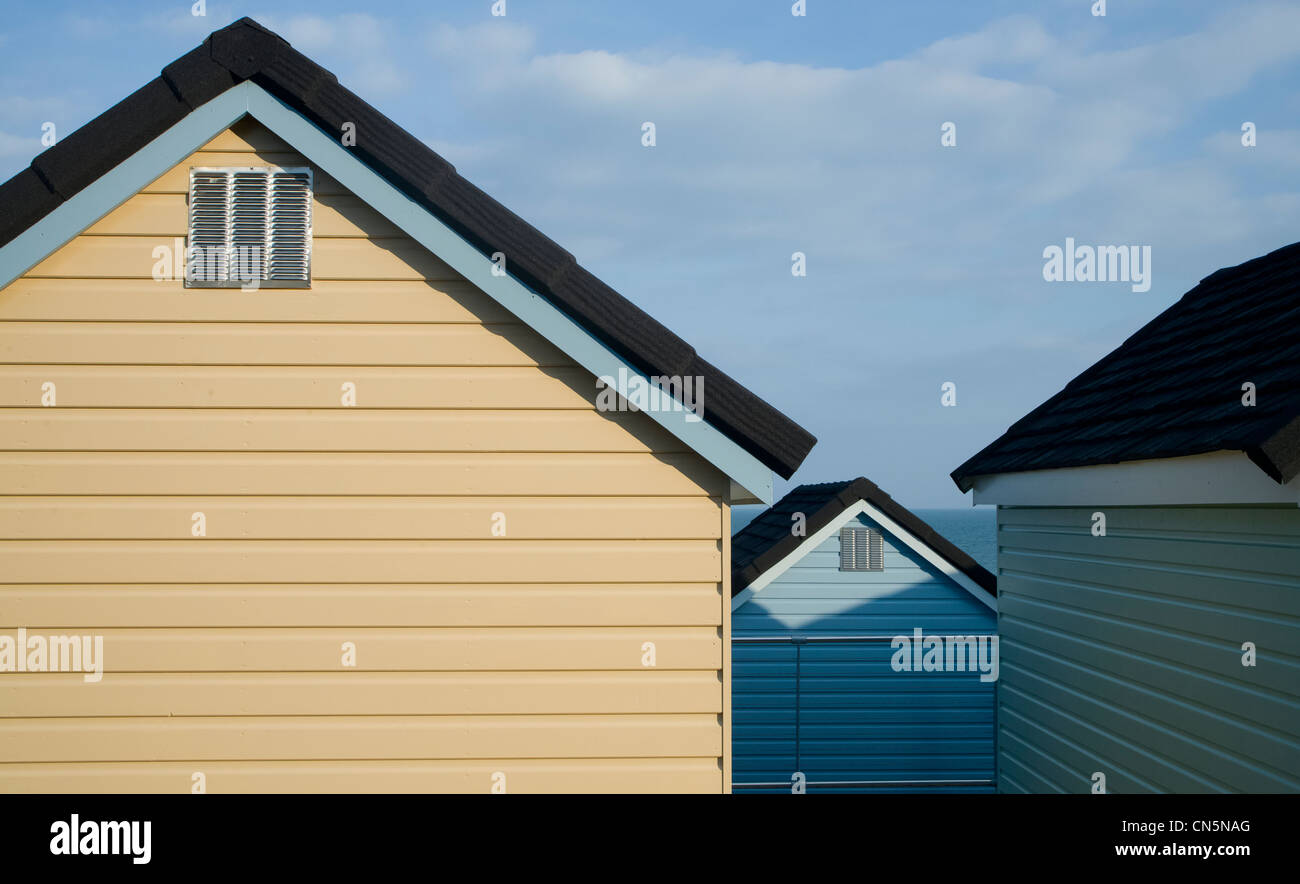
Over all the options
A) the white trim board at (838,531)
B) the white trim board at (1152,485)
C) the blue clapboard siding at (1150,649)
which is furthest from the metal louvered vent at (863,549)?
the white trim board at (1152,485)

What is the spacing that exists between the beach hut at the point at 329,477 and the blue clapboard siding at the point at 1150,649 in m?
2.75

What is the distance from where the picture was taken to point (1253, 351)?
632 centimetres

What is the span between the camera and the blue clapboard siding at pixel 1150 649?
521cm

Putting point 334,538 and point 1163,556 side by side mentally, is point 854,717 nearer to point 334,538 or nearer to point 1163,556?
point 1163,556

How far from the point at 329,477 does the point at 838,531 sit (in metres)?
11.5

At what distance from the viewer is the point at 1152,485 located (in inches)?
243

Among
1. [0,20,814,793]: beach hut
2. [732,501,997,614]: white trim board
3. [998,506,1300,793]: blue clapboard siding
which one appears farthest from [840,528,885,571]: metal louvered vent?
[0,20,814,793]: beach hut

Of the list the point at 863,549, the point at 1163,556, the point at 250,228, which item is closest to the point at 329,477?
the point at 250,228

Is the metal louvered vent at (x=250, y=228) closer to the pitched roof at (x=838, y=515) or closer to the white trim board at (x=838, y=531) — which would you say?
the pitched roof at (x=838, y=515)

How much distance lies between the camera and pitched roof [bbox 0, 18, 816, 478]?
488cm

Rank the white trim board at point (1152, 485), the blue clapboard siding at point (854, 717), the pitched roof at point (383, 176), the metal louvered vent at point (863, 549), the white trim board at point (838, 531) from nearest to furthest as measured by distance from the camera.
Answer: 1. the pitched roof at point (383, 176)
2. the white trim board at point (1152, 485)
3. the blue clapboard siding at point (854, 717)
4. the white trim board at point (838, 531)
5. the metal louvered vent at point (863, 549)

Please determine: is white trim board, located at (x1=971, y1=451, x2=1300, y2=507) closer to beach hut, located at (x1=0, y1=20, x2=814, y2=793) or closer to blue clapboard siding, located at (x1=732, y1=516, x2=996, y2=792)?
beach hut, located at (x1=0, y1=20, x2=814, y2=793)
